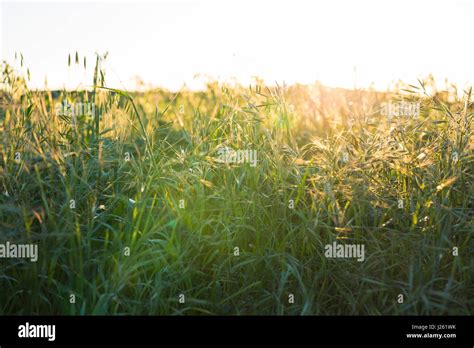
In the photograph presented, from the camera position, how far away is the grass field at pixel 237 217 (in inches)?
93.8

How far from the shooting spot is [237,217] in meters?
2.64

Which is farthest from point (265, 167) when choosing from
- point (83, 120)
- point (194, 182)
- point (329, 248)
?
point (83, 120)

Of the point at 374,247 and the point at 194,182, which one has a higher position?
the point at 194,182

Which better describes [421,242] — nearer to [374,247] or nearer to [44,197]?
[374,247]

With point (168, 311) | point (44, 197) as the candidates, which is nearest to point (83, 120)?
point (44, 197)

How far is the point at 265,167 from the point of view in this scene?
280 cm

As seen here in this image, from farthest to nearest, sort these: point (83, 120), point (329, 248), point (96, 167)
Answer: point (83, 120) < point (96, 167) < point (329, 248)

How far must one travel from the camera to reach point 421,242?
2.54 meters

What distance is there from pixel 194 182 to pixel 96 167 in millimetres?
488

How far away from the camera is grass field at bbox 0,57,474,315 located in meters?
2.38

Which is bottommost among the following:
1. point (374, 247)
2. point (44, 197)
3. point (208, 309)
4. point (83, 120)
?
point (208, 309)

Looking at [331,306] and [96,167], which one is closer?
[331,306]

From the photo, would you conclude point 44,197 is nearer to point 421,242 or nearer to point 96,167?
point 96,167

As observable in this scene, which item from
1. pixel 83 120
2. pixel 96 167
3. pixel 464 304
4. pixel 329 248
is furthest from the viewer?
pixel 83 120
